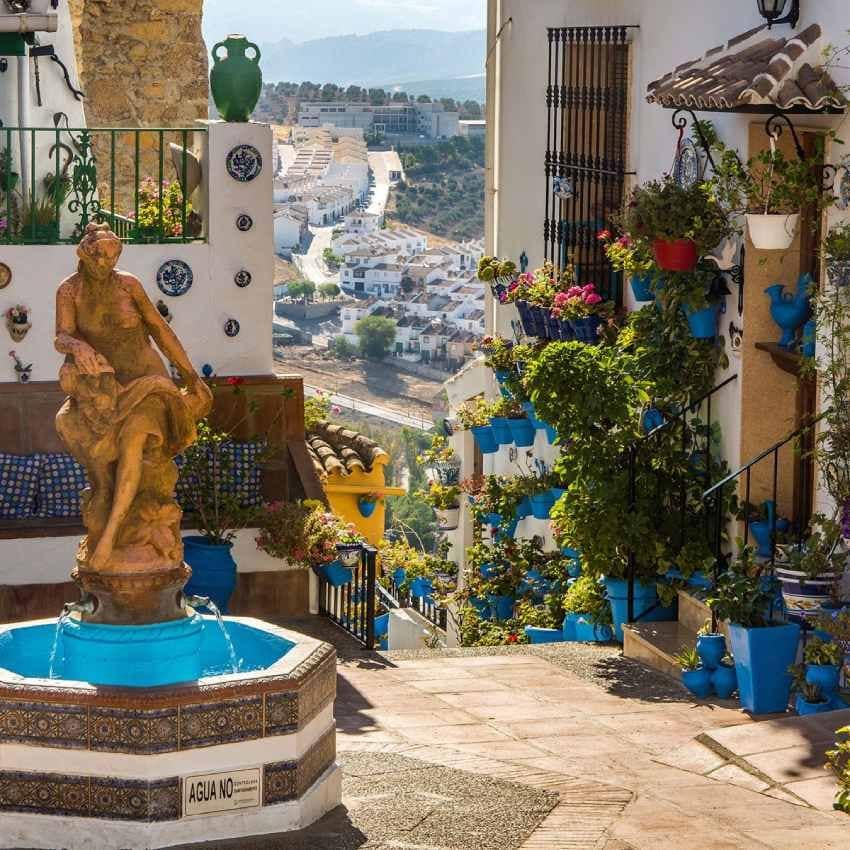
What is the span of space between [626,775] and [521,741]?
0.88 metres

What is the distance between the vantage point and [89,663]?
7668mm

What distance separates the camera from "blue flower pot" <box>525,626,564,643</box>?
13.1 metres

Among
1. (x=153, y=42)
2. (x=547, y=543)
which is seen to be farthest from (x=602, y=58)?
(x=153, y=42)

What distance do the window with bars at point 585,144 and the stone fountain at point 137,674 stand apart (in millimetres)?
6946

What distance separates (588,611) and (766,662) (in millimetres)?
2685

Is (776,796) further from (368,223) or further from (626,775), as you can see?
(368,223)

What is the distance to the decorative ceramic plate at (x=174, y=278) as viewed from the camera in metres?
12.7

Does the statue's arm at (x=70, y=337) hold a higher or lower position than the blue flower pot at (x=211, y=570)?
higher

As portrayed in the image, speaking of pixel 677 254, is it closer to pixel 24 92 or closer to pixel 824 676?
pixel 824 676

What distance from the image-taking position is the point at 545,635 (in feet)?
43.1

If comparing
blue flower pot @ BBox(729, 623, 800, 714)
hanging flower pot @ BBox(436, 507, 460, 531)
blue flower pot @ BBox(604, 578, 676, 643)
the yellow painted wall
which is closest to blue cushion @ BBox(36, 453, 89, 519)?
blue flower pot @ BBox(604, 578, 676, 643)

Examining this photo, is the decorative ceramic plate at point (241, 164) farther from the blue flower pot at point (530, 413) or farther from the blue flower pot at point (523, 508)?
the blue flower pot at point (523, 508)

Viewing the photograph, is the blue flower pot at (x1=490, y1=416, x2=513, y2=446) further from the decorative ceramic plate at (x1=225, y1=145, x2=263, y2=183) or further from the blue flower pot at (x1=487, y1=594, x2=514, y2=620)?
the decorative ceramic plate at (x1=225, y1=145, x2=263, y2=183)

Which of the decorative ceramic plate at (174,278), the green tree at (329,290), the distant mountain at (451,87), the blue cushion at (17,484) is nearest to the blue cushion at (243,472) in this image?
the blue cushion at (17,484)
